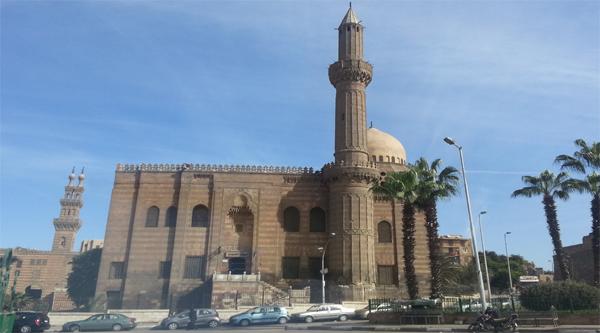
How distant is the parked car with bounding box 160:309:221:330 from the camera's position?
22.1m

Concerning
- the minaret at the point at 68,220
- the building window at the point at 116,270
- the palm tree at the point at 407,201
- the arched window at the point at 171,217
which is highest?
the minaret at the point at 68,220

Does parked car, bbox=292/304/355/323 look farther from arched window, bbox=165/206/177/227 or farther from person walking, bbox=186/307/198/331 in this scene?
arched window, bbox=165/206/177/227

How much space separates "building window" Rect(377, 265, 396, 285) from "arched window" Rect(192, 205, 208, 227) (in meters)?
14.9

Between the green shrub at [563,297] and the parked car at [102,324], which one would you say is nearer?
the green shrub at [563,297]

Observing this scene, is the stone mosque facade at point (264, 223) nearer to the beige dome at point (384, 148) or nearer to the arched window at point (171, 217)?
the arched window at point (171, 217)

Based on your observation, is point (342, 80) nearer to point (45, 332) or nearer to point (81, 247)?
point (45, 332)

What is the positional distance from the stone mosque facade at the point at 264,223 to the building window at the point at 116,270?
0.24 ft

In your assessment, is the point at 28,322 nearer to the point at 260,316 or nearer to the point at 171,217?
the point at 260,316

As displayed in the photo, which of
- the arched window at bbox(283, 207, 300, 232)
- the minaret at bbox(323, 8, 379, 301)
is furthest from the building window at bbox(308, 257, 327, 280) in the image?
the arched window at bbox(283, 207, 300, 232)

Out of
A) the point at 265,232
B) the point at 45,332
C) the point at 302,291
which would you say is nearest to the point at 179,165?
the point at 265,232

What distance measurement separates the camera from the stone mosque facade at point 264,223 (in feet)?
112

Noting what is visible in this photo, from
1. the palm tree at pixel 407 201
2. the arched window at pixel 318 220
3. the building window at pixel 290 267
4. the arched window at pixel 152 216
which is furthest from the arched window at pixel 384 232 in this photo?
the arched window at pixel 152 216

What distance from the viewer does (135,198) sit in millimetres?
36906

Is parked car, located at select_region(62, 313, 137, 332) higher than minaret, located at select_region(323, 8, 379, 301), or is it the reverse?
minaret, located at select_region(323, 8, 379, 301)
